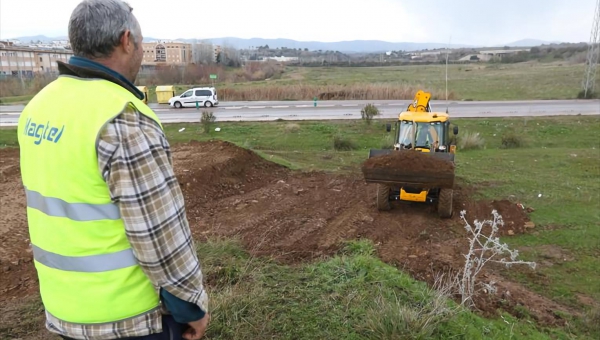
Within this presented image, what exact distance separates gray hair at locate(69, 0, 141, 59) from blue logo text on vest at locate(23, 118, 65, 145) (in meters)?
0.31

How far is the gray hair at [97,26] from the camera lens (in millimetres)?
1617

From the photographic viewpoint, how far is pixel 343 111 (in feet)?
95.2

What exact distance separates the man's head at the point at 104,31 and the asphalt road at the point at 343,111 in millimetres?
23723

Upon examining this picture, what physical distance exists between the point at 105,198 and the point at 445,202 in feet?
26.4

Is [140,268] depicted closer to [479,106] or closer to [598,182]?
[598,182]

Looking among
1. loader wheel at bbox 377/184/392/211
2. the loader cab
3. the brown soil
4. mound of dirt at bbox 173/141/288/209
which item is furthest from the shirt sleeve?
the loader cab

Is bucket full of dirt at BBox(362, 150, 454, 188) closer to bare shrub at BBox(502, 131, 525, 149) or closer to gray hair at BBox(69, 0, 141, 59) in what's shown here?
gray hair at BBox(69, 0, 141, 59)

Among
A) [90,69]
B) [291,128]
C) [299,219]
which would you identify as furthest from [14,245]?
[291,128]

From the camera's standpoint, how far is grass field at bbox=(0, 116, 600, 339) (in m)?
3.73

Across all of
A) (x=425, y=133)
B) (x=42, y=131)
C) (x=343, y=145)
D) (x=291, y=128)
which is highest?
(x=42, y=131)

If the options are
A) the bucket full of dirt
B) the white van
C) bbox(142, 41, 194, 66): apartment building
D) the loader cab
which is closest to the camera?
the bucket full of dirt

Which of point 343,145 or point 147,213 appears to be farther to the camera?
point 343,145

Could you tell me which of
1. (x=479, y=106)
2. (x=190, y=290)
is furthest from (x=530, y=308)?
(x=479, y=106)

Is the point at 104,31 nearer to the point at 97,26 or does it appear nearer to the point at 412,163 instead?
the point at 97,26
